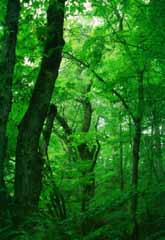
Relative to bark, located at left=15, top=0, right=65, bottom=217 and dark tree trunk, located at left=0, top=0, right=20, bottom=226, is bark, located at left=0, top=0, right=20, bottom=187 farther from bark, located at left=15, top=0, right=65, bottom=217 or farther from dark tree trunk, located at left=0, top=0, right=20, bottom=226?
bark, located at left=15, top=0, right=65, bottom=217

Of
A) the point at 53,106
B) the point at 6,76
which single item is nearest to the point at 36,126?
the point at 6,76

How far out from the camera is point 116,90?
9945mm

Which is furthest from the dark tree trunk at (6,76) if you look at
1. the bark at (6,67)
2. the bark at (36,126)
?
the bark at (36,126)

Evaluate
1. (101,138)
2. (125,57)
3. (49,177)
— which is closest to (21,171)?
(49,177)

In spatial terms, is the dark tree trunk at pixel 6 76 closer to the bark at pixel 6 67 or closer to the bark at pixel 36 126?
the bark at pixel 6 67

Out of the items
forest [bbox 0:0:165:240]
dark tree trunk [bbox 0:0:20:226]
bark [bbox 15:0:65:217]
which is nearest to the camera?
dark tree trunk [bbox 0:0:20:226]

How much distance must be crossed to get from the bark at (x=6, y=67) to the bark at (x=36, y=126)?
58 centimetres

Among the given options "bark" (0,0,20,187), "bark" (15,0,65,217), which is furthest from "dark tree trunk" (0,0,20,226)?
"bark" (15,0,65,217)

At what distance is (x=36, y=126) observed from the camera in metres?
5.86

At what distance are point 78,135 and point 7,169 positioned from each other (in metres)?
3.54

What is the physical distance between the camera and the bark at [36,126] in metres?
5.59

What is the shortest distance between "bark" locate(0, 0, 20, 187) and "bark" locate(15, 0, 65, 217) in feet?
1.92

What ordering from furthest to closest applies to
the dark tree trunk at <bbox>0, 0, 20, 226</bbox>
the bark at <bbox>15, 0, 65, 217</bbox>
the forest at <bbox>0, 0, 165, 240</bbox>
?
1. the bark at <bbox>15, 0, 65, 217</bbox>
2. the forest at <bbox>0, 0, 165, 240</bbox>
3. the dark tree trunk at <bbox>0, 0, 20, 226</bbox>

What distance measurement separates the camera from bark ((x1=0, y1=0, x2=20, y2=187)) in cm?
486
